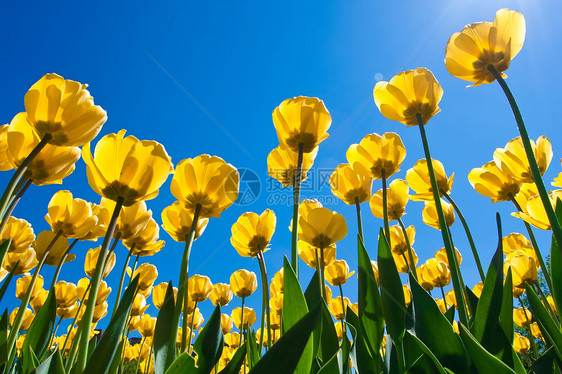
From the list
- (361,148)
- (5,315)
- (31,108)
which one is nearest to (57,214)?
(5,315)

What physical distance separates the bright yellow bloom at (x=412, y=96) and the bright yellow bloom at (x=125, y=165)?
1.24 m

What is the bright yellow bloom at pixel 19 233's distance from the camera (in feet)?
7.88

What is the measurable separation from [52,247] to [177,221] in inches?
37.9

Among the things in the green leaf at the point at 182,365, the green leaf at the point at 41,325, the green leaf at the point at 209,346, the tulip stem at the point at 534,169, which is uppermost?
the tulip stem at the point at 534,169

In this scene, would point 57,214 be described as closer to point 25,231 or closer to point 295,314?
point 25,231

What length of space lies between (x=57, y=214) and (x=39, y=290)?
5.15 feet

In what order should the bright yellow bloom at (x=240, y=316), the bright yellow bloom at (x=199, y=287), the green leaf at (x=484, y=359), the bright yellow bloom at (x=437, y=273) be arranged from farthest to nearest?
the bright yellow bloom at (x=240, y=316) → the bright yellow bloom at (x=437, y=273) → the bright yellow bloom at (x=199, y=287) → the green leaf at (x=484, y=359)

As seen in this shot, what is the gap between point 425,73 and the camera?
1944 millimetres

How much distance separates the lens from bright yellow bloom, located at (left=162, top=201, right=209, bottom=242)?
6.58ft

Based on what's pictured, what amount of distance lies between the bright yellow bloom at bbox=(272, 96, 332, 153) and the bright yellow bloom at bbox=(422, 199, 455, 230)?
4.53 ft

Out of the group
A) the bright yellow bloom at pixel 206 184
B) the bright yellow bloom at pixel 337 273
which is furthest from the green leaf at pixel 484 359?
the bright yellow bloom at pixel 337 273

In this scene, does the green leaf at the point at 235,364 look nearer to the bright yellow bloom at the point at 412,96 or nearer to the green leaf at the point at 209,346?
the green leaf at the point at 209,346

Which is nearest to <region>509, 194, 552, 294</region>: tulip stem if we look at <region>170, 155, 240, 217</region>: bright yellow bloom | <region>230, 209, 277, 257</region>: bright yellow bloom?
<region>230, 209, 277, 257</region>: bright yellow bloom

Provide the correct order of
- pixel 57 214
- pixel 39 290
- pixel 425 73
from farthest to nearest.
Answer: pixel 39 290 < pixel 57 214 < pixel 425 73
